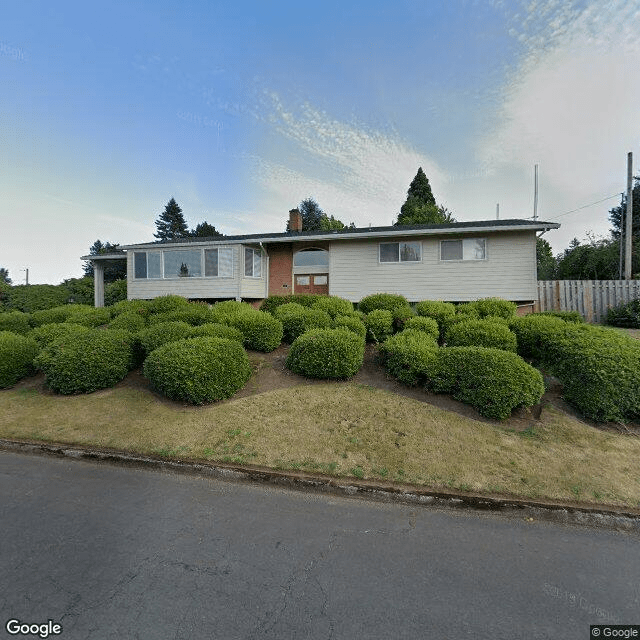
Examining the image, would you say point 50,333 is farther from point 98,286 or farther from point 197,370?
point 98,286

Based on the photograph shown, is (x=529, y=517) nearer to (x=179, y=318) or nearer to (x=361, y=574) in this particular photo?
(x=361, y=574)

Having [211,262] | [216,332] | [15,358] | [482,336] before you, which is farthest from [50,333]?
[482,336]

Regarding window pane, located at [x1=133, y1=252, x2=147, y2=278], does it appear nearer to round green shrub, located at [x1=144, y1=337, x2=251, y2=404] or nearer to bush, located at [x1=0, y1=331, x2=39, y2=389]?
bush, located at [x1=0, y1=331, x2=39, y2=389]

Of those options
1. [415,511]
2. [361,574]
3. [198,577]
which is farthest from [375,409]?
[198,577]

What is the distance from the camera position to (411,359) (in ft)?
18.7

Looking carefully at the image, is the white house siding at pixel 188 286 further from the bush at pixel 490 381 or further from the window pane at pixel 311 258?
the bush at pixel 490 381

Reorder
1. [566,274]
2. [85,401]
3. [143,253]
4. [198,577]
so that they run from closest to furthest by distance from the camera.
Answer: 1. [198,577]
2. [85,401]
3. [143,253]
4. [566,274]

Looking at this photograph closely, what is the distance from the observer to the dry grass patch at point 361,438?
146 inches

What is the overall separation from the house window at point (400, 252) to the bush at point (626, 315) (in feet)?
23.4

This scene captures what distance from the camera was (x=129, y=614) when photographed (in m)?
2.11

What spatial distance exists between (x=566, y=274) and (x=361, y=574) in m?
33.0

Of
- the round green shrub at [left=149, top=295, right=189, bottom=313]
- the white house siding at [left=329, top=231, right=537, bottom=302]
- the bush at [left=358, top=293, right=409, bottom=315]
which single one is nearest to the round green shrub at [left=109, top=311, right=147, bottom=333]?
the round green shrub at [left=149, top=295, right=189, bottom=313]

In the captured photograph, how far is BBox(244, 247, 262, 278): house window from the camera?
52.4ft

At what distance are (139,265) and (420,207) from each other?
962 inches
